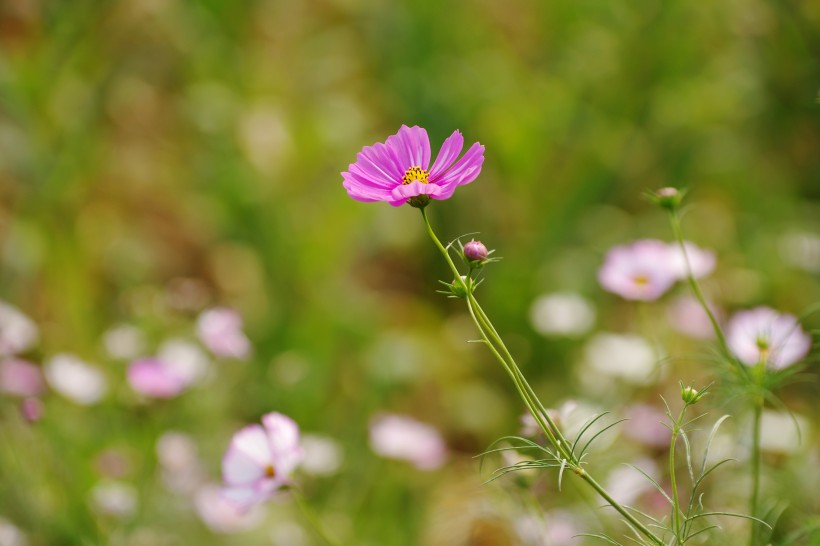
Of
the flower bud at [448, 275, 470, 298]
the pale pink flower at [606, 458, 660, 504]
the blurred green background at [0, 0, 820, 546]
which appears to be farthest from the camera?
the blurred green background at [0, 0, 820, 546]

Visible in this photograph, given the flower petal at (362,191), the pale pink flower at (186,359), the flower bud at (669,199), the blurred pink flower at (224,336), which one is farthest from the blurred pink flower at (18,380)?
the flower bud at (669,199)

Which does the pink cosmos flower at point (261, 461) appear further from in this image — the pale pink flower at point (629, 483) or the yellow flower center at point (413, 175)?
the pale pink flower at point (629, 483)

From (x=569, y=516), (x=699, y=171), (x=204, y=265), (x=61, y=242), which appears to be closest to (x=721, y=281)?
(x=699, y=171)

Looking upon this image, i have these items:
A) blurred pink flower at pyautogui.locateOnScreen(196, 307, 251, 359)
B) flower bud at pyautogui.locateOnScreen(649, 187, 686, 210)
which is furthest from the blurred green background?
flower bud at pyautogui.locateOnScreen(649, 187, 686, 210)

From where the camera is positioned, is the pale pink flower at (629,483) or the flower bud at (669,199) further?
the pale pink flower at (629,483)

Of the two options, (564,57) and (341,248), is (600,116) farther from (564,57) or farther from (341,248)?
A: (341,248)

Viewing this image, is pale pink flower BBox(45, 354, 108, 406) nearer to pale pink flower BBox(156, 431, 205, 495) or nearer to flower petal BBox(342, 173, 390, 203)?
pale pink flower BBox(156, 431, 205, 495)

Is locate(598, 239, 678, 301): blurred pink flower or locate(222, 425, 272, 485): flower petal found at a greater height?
locate(598, 239, 678, 301): blurred pink flower
